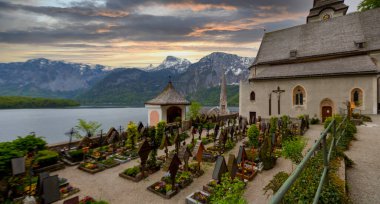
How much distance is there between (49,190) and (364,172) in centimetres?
1064

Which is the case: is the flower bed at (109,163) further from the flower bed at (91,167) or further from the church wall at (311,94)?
the church wall at (311,94)

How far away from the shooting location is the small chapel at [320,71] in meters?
23.3

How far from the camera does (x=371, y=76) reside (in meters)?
22.3

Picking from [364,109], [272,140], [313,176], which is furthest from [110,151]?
[364,109]

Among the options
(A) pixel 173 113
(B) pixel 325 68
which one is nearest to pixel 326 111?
(B) pixel 325 68

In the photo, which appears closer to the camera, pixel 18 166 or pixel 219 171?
pixel 219 171

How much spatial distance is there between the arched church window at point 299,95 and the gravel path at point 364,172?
17029mm

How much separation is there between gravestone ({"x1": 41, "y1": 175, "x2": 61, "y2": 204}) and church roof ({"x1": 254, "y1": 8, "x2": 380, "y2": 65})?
33.7 m

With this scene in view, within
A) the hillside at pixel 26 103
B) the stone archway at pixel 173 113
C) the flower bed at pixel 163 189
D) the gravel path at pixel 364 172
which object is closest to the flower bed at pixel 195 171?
the flower bed at pixel 163 189

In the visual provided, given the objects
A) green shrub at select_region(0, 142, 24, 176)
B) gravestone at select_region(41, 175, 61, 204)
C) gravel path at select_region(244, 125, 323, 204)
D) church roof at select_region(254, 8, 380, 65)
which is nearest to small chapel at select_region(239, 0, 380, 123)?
church roof at select_region(254, 8, 380, 65)

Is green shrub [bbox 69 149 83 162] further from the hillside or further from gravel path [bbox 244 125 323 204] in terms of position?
the hillside

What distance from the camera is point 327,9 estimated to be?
3712 centimetres

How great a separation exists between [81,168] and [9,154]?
3.83 meters

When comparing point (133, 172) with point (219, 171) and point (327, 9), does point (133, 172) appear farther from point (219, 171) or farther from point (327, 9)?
point (327, 9)
